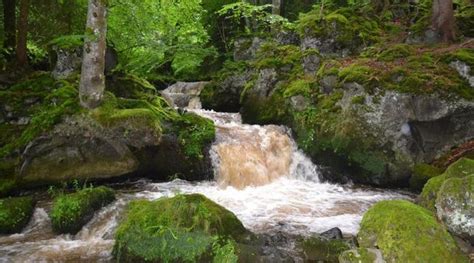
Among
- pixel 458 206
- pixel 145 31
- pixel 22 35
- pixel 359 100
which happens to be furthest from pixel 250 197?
pixel 22 35

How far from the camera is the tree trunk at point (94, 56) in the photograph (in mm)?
9289

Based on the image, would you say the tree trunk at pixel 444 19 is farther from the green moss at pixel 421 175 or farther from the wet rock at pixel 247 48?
the wet rock at pixel 247 48

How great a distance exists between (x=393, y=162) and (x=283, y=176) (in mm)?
3041

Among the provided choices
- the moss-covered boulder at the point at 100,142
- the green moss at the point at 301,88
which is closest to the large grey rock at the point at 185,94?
the green moss at the point at 301,88

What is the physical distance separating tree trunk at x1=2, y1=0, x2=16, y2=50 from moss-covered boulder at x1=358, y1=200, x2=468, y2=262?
36.4 feet

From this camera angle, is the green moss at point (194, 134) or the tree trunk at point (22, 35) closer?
the tree trunk at point (22, 35)

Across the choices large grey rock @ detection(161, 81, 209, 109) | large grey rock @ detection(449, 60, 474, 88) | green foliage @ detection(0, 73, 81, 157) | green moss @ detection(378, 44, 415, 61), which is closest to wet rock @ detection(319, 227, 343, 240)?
green foliage @ detection(0, 73, 81, 157)

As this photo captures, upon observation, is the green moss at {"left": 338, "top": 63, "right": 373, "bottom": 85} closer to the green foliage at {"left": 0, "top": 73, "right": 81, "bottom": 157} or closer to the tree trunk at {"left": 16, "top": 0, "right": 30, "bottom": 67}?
the green foliage at {"left": 0, "top": 73, "right": 81, "bottom": 157}

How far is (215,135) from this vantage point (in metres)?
12.0

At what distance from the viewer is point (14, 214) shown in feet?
25.0

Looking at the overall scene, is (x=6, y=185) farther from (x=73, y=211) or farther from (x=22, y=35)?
(x=22, y=35)

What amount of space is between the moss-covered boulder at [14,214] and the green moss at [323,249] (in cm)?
525

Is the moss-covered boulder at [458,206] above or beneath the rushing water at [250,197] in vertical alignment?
above

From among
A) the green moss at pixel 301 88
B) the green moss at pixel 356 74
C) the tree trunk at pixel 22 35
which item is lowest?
the green moss at pixel 301 88
